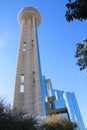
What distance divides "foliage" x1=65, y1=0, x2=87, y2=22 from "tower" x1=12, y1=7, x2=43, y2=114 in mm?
32709

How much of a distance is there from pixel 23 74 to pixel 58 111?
2108 centimetres

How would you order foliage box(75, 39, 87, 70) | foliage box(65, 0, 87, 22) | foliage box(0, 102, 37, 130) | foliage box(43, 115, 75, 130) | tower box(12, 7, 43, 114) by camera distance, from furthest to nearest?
tower box(12, 7, 43, 114)
foliage box(43, 115, 75, 130)
foliage box(0, 102, 37, 130)
foliage box(75, 39, 87, 70)
foliage box(65, 0, 87, 22)

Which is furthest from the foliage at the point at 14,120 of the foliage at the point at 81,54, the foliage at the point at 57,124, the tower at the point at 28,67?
the tower at the point at 28,67

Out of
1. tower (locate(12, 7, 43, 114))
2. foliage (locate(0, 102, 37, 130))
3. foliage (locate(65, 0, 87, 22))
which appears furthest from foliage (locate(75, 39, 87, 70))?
tower (locate(12, 7, 43, 114))

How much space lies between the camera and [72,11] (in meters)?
8.67

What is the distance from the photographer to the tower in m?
47.0

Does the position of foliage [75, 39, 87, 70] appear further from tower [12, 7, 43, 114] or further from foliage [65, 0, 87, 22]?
tower [12, 7, 43, 114]

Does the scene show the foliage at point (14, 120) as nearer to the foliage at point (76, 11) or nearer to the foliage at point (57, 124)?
the foliage at point (57, 124)

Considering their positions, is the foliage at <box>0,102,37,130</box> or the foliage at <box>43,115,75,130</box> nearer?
the foliage at <box>0,102,37,130</box>

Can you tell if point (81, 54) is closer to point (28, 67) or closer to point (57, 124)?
point (57, 124)

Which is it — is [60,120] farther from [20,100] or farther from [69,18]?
[20,100]

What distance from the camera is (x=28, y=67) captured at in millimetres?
53438

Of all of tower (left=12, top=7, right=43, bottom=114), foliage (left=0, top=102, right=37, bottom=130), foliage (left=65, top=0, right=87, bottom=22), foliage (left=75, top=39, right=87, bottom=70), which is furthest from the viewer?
tower (left=12, top=7, right=43, bottom=114)

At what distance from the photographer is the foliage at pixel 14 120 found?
669 inches
